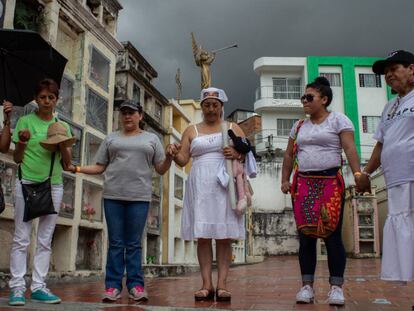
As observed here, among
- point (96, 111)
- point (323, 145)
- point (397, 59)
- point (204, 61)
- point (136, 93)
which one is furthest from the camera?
point (204, 61)

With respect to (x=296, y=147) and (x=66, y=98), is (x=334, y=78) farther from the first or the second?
(x=296, y=147)

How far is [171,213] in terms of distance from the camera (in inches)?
543

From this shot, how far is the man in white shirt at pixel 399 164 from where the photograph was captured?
2.70 m

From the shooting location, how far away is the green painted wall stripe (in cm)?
3034

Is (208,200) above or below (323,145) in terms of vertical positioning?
below

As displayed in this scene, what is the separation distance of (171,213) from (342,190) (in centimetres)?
1060

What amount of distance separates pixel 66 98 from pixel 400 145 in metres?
6.38

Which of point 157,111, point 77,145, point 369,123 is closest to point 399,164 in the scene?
point 77,145

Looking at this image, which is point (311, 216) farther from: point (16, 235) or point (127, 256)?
point (16, 235)

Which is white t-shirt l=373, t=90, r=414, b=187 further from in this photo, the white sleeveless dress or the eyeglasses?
the eyeglasses

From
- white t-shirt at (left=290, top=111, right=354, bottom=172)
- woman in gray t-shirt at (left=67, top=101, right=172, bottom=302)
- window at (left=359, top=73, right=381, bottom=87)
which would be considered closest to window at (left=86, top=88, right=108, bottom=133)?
woman in gray t-shirt at (left=67, top=101, right=172, bottom=302)

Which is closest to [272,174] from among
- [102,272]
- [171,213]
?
[171,213]

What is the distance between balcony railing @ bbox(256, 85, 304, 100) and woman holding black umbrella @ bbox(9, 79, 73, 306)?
28508mm

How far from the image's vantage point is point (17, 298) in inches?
125
